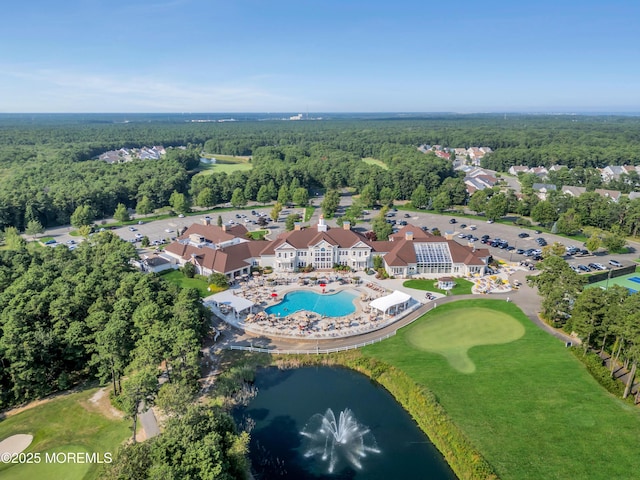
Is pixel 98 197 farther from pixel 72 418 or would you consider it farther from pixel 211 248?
pixel 72 418

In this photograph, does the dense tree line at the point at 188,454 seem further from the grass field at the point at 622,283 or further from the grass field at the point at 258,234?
the grass field at the point at 622,283

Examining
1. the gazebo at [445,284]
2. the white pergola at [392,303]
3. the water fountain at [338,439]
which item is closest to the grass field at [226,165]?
the gazebo at [445,284]

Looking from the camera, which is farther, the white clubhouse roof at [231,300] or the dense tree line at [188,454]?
the white clubhouse roof at [231,300]

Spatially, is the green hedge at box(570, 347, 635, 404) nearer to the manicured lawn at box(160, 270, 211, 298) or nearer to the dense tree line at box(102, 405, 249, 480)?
the dense tree line at box(102, 405, 249, 480)

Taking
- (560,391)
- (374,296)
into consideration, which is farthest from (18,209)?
(560,391)

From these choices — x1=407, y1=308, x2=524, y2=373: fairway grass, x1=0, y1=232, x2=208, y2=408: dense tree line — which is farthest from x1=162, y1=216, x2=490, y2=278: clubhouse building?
x1=0, y1=232, x2=208, y2=408: dense tree line

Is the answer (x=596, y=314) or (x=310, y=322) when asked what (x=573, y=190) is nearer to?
(x=596, y=314)
